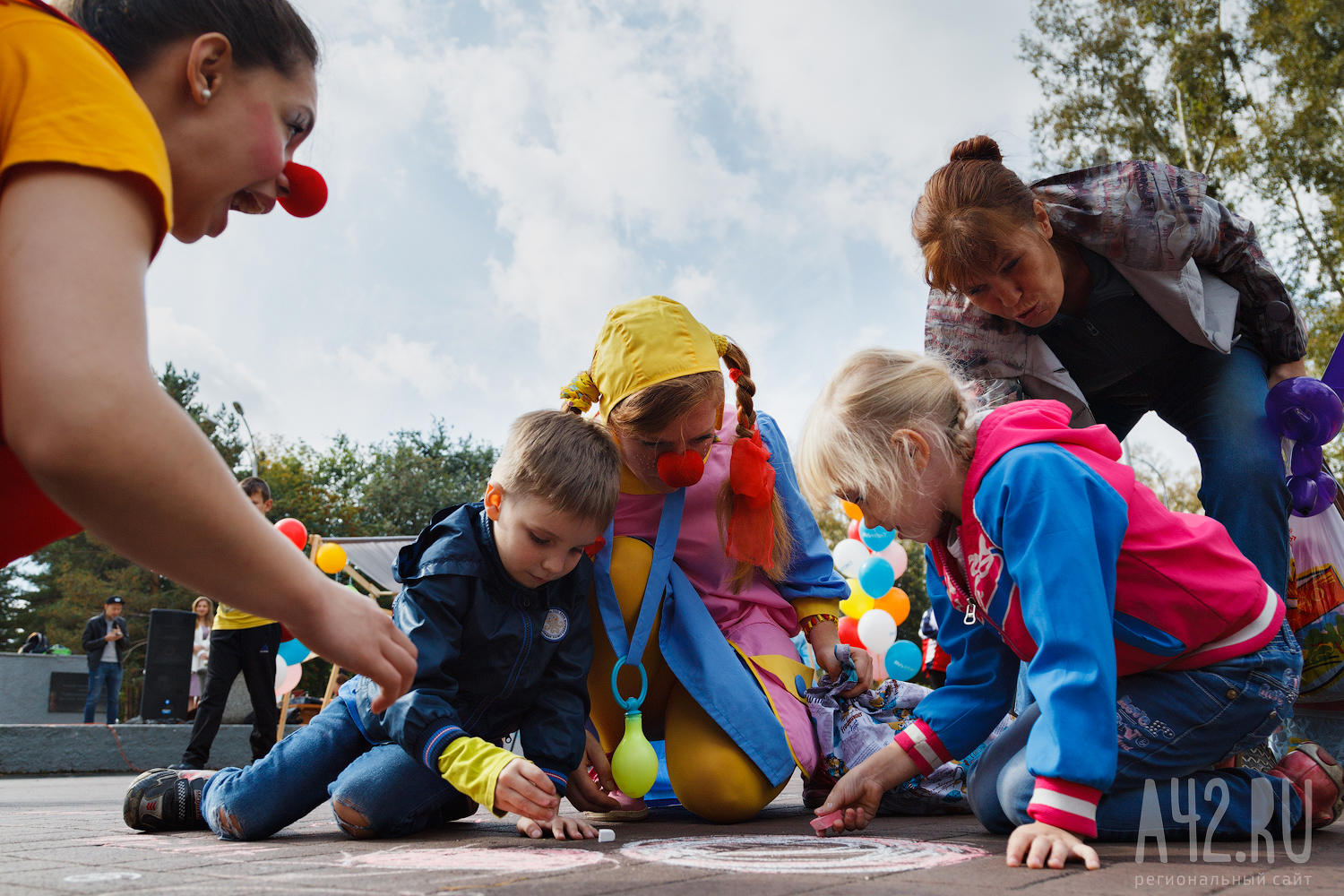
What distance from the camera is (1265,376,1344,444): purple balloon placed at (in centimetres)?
238

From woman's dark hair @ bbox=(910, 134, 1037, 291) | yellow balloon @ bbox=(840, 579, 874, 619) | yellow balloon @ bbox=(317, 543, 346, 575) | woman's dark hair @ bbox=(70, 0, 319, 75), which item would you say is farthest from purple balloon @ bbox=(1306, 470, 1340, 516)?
yellow balloon @ bbox=(317, 543, 346, 575)

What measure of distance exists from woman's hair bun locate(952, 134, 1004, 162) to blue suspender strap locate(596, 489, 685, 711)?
129cm

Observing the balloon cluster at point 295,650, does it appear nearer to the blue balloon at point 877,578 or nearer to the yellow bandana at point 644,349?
the blue balloon at point 877,578

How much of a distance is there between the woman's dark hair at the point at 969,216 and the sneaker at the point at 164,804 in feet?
7.82

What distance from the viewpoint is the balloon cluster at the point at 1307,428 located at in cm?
239

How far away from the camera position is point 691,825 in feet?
7.55

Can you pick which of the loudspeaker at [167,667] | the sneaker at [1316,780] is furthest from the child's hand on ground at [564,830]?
the loudspeaker at [167,667]

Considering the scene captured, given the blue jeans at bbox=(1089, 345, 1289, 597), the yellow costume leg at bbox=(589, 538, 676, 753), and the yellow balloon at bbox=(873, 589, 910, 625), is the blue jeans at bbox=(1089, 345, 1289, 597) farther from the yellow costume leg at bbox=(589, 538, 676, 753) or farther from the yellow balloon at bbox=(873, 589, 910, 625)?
the yellow balloon at bbox=(873, 589, 910, 625)

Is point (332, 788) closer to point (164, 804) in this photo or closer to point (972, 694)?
point (164, 804)

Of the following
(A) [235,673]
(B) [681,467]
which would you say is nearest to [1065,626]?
(B) [681,467]

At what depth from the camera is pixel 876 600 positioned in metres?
6.88

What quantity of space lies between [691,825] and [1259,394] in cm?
192

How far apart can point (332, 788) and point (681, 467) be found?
1199 mm

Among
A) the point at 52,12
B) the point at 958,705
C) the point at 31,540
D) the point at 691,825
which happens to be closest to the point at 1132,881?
the point at 958,705
